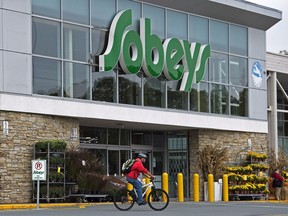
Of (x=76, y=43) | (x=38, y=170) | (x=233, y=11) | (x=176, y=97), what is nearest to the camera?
(x=38, y=170)

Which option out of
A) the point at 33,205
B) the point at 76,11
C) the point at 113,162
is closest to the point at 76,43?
the point at 76,11

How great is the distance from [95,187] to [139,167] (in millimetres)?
6478

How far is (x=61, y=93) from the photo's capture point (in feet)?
92.0

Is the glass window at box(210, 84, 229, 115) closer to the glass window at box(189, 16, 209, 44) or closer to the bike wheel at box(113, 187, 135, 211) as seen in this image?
the glass window at box(189, 16, 209, 44)

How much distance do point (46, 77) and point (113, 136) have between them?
636 centimetres

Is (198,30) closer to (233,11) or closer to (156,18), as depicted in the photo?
(233,11)

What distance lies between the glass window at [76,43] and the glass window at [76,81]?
34 cm

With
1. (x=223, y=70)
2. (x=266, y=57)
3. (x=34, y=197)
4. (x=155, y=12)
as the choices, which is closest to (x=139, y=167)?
(x=34, y=197)

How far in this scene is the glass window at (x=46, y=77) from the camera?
2711cm

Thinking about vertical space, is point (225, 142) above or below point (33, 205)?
above

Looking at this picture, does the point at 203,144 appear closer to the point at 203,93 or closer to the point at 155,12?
the point at 203,93

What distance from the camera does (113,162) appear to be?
108 feet

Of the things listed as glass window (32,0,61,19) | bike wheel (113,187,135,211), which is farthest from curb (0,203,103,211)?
glass window (32,0,61,19)

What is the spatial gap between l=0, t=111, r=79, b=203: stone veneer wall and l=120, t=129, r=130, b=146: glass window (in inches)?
248
